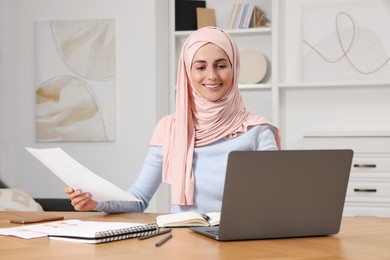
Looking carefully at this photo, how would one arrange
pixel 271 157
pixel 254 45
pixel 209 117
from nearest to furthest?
pixel 271 157
pixel 209 117
pixel 254 45

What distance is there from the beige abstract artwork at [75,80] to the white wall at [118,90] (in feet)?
0.20

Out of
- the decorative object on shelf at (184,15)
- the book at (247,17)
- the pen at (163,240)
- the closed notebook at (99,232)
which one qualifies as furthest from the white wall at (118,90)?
the pen at (163,240)

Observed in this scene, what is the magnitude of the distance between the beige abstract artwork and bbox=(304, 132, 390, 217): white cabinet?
1.80 meters

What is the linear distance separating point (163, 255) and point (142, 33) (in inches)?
139

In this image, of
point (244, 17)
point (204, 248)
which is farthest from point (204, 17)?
point (204, 248)

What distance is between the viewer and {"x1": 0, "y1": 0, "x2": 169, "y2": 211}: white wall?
4738mm

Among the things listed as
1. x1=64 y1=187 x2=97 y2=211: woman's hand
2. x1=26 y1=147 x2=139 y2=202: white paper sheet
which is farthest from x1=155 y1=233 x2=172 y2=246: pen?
x1=64 y1=187 x2=97 y2=211: woman's hand

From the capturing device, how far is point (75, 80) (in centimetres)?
482

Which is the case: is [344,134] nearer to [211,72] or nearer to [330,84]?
[330,84]

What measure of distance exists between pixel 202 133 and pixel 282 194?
100 centimetres

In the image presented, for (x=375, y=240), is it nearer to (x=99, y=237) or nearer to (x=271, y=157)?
(x=271, y=157)

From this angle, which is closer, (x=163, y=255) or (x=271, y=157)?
(x=163, y=255)

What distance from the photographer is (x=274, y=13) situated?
4855mm

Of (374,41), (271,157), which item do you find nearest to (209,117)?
(271,157)
